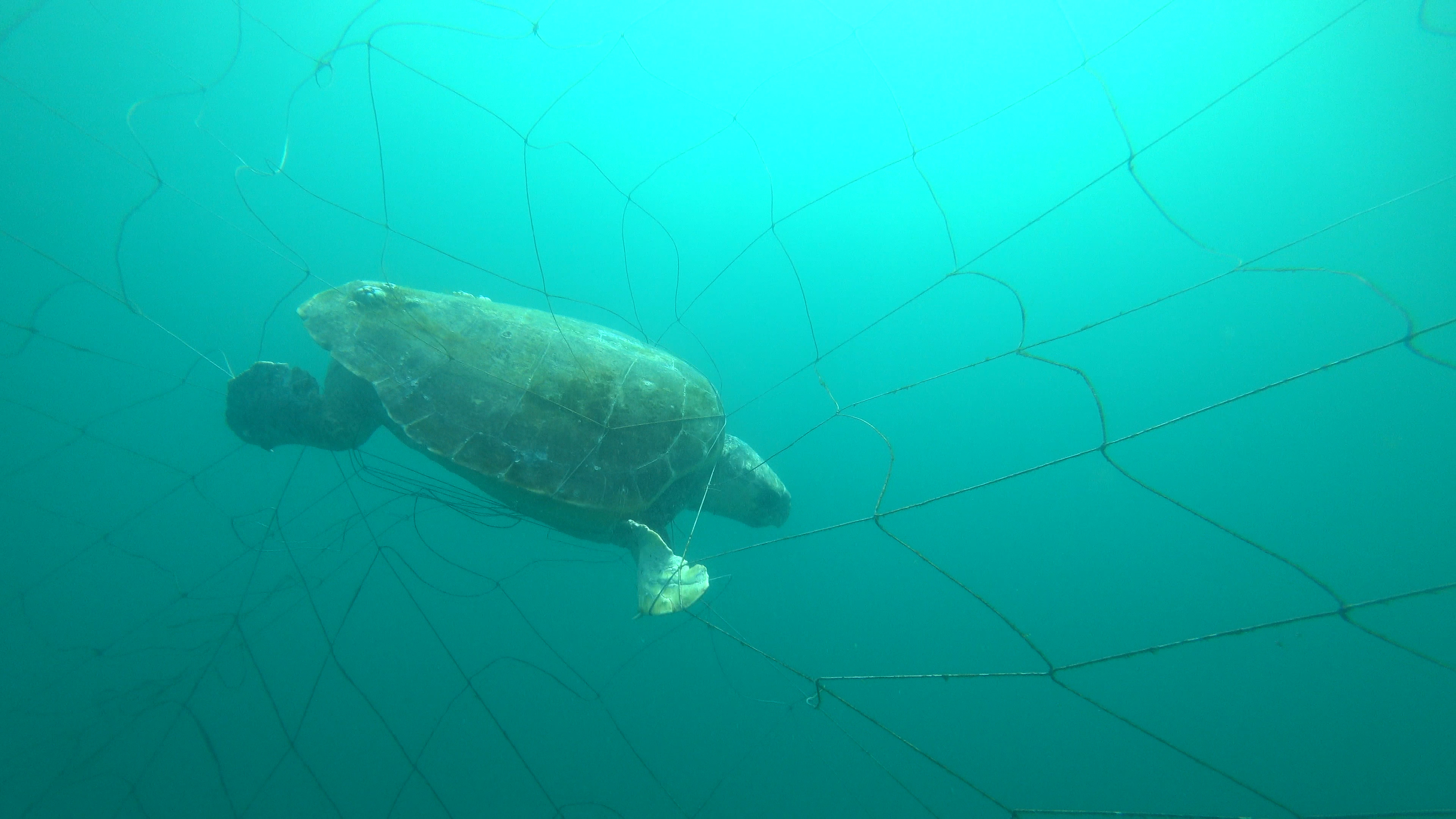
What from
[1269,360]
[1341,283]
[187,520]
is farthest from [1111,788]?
[187,520]

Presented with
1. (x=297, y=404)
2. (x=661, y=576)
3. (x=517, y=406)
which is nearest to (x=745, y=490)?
(x=661, y=576)

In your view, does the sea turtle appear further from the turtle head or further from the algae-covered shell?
the turtle head

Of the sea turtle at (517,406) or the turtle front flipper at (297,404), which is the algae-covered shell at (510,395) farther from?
the turtle front flipper at (297,404)

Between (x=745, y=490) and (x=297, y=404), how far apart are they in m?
3.66

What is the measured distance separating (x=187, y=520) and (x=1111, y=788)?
18000 millimetres

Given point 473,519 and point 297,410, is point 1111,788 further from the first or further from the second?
point 297,410

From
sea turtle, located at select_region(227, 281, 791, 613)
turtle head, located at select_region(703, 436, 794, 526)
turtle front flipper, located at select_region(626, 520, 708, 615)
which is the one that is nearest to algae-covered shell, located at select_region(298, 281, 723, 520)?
sea turtle, located at select_region(227, 281, 791, 613)

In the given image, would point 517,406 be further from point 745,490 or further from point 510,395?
point 745,490

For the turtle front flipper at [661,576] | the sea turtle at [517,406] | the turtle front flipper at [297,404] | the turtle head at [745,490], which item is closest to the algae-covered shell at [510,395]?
the sea turtle at [517,406]

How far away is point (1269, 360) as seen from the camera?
414 inches

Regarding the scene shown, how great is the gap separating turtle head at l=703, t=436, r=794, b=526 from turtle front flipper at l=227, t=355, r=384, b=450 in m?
2.76

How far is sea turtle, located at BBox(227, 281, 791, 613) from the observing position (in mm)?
3398

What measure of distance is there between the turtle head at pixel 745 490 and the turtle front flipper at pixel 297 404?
109 inches

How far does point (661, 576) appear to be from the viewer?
11.9 feet
